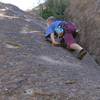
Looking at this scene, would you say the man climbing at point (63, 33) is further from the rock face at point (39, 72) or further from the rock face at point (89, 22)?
the rock face at point (89, 22)

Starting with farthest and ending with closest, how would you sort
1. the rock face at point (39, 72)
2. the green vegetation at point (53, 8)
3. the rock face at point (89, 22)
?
1. the green vegetation at point (53, 8)
2. the rock face at point (89, 22)
3. the rock face at point (39, 72)

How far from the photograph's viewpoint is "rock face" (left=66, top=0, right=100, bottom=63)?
41.0ft

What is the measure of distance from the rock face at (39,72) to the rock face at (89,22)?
115 centimetres

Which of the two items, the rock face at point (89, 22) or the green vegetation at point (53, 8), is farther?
the green vegetation at point (53, 8)

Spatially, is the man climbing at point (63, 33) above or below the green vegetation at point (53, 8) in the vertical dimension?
below

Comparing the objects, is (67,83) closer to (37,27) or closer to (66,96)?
(66,96)

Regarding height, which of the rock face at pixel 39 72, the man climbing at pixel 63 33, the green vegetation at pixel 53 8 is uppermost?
the green vegetation at pixel 53 8

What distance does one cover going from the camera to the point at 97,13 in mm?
13180

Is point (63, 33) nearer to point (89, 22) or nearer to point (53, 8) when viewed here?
point (89, 22)

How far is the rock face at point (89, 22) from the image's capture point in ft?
41.0

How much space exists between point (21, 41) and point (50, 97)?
4062mm

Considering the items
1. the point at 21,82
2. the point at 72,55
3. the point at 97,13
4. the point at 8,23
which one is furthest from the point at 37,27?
the point at 21,82

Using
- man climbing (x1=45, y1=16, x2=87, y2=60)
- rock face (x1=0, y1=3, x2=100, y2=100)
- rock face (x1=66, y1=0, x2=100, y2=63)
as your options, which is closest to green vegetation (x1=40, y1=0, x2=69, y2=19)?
rock face (x1=66, y1=0, x2=100, y2=63)

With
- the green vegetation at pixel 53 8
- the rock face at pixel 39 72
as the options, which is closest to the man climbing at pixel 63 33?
the rock face at pixel 39 72
